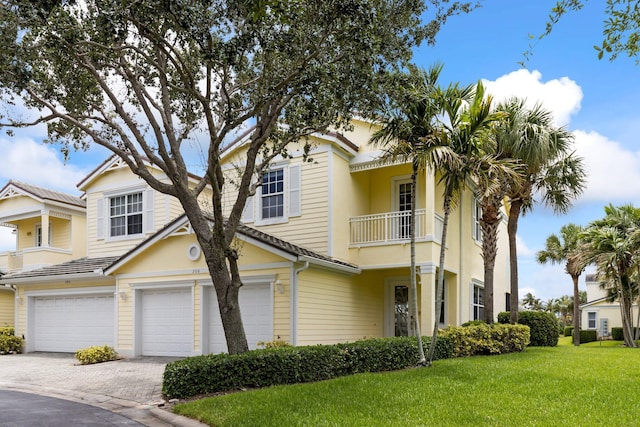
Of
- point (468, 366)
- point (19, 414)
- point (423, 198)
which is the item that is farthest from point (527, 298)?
point (19, 414)

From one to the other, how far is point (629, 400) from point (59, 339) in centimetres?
1927

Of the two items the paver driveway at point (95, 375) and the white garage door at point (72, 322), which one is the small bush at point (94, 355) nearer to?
the paver driveway at point (95, 375)

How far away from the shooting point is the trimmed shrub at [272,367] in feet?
32.4

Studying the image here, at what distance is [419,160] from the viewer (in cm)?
1216

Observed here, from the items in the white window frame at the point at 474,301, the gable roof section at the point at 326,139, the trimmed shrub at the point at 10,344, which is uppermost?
the gable roof section at the point at 326,139

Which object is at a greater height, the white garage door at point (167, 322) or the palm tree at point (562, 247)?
the palm tree at point (562, 247)

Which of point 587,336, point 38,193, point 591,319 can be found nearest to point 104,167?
point 38,193

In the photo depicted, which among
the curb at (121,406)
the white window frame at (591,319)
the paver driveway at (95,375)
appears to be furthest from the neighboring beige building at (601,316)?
the curb at (121,406)

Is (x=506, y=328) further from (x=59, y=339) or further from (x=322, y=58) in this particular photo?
(x=59, y=339)

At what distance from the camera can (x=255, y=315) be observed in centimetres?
1605

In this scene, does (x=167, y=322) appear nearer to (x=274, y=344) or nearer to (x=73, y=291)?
(x=274, y=344)

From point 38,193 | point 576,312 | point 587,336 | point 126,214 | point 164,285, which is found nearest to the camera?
point 164,285

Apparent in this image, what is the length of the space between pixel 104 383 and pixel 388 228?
9414 mm

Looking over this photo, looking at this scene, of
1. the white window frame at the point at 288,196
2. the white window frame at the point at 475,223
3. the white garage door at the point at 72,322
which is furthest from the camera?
the white window frame at the point at 475,223
